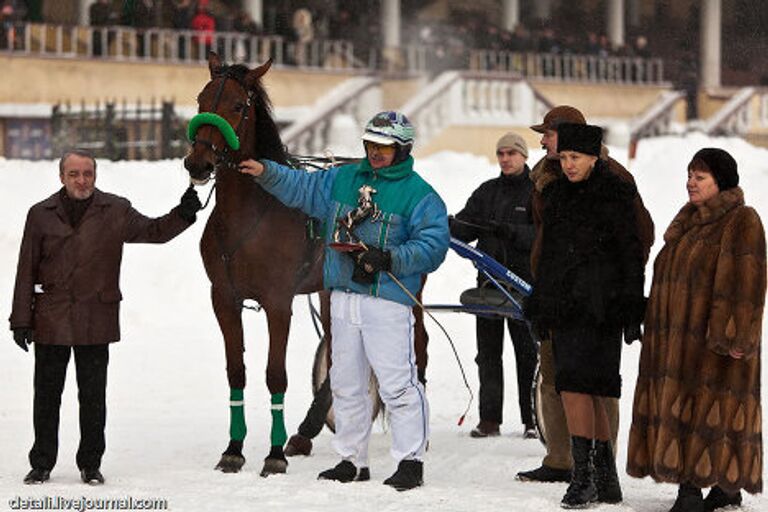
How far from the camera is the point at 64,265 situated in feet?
31.1

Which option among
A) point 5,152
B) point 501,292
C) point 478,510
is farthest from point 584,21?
point 478,510

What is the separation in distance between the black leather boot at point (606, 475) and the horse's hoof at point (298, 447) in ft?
7.57

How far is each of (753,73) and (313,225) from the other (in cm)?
2699

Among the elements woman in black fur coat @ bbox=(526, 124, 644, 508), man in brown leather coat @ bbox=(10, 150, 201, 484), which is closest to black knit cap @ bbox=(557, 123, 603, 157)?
woman in black fur coat @ bbox=(526, 124, 644, 508)

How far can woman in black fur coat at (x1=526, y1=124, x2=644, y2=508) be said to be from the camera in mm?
8672

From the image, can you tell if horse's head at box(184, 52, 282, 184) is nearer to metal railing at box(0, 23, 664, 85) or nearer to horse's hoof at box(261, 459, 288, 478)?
horse's hoof at box(261, 459, 288, 478)

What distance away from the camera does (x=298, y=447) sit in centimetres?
1073

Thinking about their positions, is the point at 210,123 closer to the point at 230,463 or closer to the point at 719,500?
the point at 230,463

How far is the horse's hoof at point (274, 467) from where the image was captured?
977 centimetres

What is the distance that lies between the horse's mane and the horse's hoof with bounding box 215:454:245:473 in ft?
5.12

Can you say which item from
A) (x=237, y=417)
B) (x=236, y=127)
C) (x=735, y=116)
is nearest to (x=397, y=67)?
(x=735, y=116)

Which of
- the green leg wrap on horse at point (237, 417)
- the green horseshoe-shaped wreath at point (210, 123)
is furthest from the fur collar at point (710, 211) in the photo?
the green leg wrap on horse at point (237, 417)

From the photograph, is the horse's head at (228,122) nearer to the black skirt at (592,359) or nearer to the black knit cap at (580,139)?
the black knit cap at (580,139)

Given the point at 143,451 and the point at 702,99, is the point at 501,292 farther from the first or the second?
the point at 702,99
